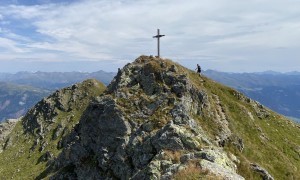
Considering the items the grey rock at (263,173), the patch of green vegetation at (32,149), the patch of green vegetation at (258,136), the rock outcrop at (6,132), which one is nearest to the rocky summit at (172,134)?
the grey rock at (263,173)

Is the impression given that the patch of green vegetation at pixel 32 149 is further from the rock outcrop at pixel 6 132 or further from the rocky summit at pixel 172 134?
the rocky summit at pixel 172 134

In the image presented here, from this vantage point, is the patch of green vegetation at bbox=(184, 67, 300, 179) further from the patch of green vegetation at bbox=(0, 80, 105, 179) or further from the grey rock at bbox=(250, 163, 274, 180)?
the patch of green vegetation at bbox=(0, 80, 105, 179)

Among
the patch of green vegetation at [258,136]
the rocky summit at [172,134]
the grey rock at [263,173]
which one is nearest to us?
the rocky summit at [172,134]

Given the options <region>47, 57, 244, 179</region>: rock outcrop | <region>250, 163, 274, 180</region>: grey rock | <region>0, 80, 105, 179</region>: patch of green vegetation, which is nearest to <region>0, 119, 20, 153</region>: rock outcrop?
<region>0, 80, 105, 179</region>: patch of green vegetation

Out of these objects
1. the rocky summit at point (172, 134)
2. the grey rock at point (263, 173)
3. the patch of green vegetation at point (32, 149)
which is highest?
the rocky summit at point (172, 134)

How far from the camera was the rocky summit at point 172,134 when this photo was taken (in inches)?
1226

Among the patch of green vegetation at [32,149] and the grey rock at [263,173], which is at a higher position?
the grey rock at [263,173]

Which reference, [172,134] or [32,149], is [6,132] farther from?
[172,134]

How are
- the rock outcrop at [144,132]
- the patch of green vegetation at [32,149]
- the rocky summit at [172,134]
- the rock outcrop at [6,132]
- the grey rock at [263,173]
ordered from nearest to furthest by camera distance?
the rock outcrop at [144,132] < the rocky summit at [172,134] < the grey rock at [263,173] < the patch of green vegetation at [32,149] < the rock outcrop at [6,132]

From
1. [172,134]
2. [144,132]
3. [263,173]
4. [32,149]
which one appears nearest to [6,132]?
[32,149]

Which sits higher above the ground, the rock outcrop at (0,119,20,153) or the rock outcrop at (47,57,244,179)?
the rock outcrop at (47,57,244,179)

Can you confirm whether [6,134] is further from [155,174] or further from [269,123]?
[155,174]

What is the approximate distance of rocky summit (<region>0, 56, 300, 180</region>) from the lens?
31.1 metres

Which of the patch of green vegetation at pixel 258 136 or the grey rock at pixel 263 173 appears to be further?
the patch of green vegetation at pixel 258 136
